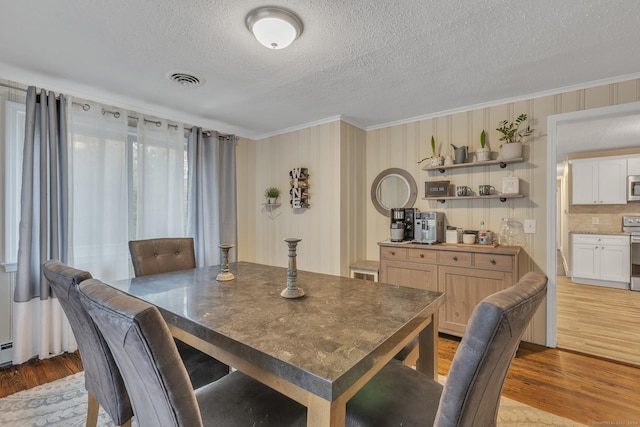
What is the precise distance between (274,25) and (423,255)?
2.31m

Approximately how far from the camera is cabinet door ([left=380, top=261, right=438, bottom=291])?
2.87 metres

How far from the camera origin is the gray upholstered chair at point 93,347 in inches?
44.3

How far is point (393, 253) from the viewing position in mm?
3094

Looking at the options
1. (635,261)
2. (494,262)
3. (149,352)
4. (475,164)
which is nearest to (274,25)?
(149,352)

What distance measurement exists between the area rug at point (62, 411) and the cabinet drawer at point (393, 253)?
1.39m

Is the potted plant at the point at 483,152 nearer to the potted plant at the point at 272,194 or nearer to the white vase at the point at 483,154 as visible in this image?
the white vase at the point at 483,154

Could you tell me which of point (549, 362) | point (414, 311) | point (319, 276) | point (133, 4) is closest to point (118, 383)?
point (319, 276)

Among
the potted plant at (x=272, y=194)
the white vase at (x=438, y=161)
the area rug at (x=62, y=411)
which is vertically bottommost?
the area rug at (x=62, y=411)

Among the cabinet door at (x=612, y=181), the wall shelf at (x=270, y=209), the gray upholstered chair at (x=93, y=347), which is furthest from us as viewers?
the cabinet door at (x=612, y=181)

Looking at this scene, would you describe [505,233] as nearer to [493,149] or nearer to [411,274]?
[493,149]

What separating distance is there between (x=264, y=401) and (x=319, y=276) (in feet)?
2.83

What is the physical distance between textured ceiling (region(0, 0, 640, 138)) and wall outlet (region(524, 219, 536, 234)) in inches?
46.4

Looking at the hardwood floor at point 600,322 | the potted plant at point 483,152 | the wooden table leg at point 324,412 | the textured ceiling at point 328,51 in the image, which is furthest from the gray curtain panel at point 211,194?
the hardwood floor at point 600,322

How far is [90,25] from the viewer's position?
1745mm
